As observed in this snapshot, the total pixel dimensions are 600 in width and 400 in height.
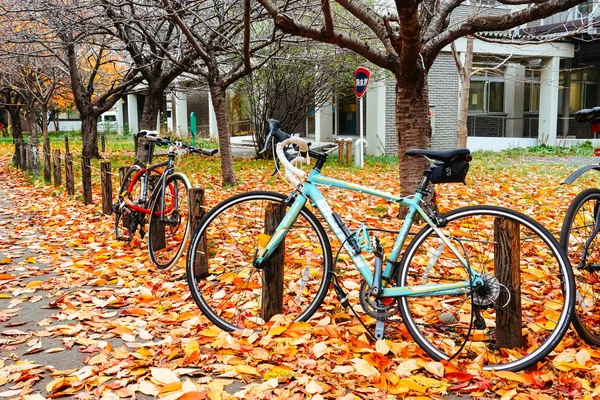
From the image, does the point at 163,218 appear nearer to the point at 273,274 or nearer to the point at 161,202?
the point at 161,202

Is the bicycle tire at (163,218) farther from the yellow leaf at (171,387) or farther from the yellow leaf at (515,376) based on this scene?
the yellow leaf at (515,376)

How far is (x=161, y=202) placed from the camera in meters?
5.77

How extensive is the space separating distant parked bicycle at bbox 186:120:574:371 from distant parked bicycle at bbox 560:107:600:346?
184 mm

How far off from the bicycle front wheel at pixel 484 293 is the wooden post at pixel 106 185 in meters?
6.07

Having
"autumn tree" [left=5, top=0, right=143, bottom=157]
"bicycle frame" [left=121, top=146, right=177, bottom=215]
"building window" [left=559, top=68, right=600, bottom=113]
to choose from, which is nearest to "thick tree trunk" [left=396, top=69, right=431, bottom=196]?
"bicycle frame" [left=121, top=146, right=177, bottom=215]

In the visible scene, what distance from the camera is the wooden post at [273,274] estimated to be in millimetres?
3840

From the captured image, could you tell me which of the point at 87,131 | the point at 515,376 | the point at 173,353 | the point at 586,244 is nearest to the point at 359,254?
the point at 515,376

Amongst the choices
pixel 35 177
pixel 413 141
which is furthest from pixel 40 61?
pixel 413 141

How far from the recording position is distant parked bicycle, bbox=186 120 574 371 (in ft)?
10.7

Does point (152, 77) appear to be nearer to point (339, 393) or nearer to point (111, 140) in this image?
point (339, 393)

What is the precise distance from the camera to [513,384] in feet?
9.97

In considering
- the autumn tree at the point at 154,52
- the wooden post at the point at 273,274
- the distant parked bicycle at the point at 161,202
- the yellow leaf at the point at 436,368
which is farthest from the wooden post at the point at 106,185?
the yellow leaf at the point at 436,368

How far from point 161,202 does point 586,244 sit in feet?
12.6

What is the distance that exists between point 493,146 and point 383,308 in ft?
65.1
